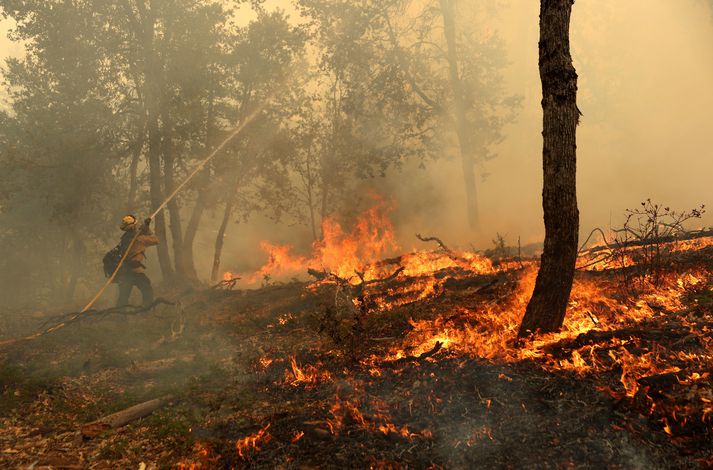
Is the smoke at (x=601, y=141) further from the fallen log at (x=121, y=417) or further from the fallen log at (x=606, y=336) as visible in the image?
the fallen log at (x=121, y=417)

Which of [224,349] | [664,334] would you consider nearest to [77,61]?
[224,349]

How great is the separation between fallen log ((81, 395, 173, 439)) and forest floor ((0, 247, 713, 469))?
0.34 ft

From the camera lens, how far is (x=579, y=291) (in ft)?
23.3

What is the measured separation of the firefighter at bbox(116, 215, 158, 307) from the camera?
453 inches

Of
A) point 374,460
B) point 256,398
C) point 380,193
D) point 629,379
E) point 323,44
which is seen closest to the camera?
point 374,460

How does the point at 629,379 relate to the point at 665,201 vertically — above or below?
below

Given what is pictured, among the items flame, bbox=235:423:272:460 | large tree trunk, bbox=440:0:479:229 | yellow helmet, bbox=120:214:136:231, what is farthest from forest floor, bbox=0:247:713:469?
large tree trunk, bbox=440:0:479:229

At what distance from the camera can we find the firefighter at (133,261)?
11.5 m

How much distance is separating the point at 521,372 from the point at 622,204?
22792 mm

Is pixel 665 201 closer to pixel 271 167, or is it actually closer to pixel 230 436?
pixel 271 167

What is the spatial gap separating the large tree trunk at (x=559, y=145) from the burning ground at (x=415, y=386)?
838 mm

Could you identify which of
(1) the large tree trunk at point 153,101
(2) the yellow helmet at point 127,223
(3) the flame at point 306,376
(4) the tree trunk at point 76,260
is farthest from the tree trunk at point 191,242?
(3) the flame at point 306,376

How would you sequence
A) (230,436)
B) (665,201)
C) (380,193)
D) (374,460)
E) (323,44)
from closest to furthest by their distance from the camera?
(374,460) → (230,436) → (323,44) → (665,201) → (380,193)

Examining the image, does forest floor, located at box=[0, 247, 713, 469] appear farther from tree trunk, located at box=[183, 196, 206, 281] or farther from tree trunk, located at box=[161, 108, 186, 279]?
tree trunk, located at box=[183, 196, 206, 281]
